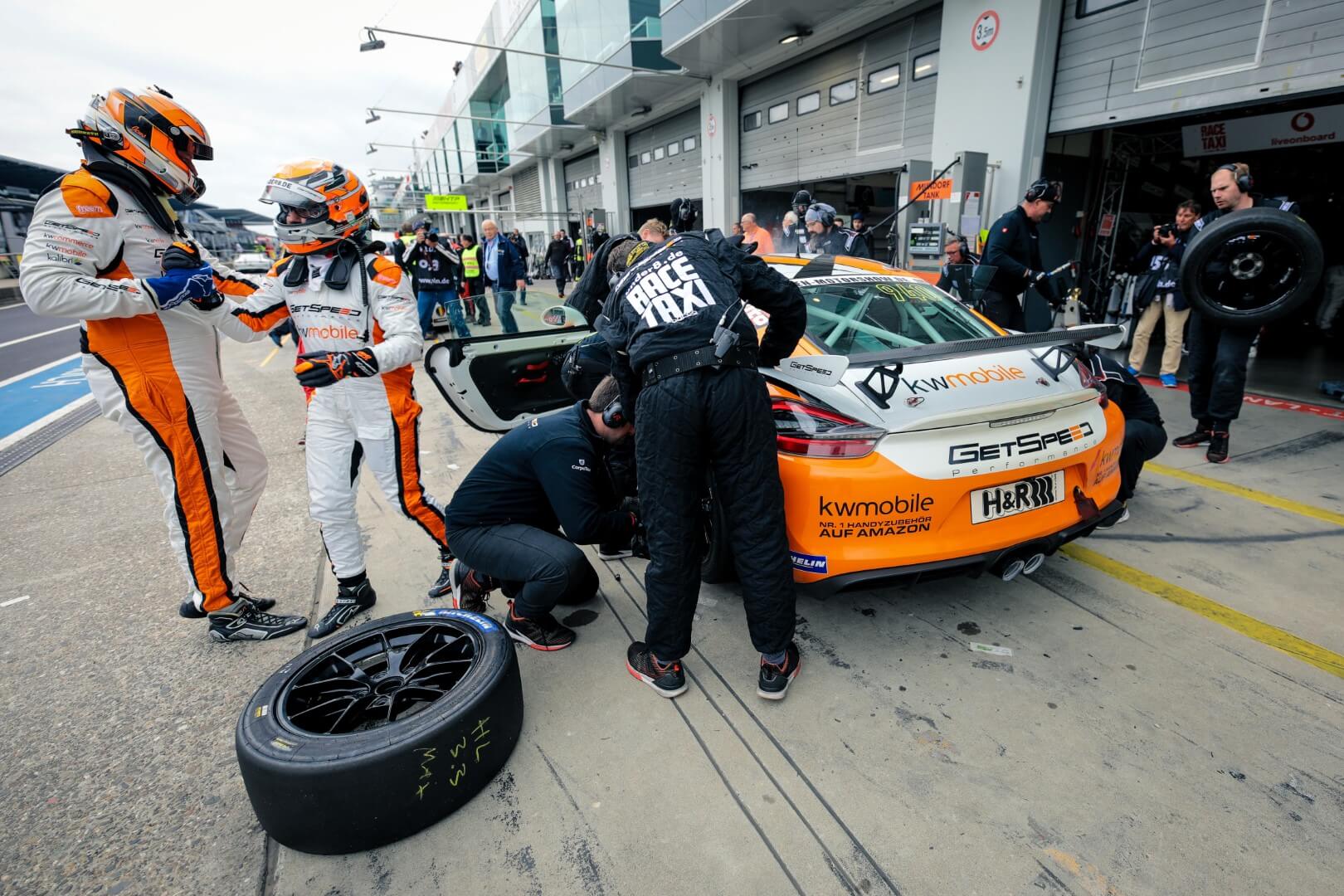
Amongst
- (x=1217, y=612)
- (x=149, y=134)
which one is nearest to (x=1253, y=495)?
(x=1217, y=612)

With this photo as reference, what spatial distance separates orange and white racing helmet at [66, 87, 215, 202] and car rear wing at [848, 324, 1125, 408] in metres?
2.74

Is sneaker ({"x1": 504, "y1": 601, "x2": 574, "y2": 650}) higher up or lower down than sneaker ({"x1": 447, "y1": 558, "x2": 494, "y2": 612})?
lower down

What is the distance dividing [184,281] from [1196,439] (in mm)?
5961

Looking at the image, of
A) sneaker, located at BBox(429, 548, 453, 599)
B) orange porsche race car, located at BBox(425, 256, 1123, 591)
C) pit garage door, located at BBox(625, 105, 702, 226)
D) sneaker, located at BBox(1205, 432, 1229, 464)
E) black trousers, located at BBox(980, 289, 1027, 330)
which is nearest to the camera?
orange porsche race car, located at BBox(425, 256, 1123, 591)

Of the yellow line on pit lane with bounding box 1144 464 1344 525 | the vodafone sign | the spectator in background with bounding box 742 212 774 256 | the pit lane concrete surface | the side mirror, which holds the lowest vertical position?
the pit lane concrete surface

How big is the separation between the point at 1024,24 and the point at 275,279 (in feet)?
28.8

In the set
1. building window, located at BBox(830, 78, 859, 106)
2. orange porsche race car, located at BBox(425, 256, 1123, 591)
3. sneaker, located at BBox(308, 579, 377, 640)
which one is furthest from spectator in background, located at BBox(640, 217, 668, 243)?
building window, located at BBox(830, 78, 859, 106)

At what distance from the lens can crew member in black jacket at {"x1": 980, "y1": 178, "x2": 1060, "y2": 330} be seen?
4777 millimetres

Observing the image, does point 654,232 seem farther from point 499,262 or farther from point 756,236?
point 499,262

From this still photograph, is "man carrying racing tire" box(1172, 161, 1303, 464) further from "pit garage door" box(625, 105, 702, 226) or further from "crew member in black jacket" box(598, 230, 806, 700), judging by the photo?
"pit garage door" box(625, 105, 702, 226)

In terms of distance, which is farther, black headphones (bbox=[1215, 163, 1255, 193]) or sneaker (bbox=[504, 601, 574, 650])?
black headphones (bbox=[1215, 163, 1255, 193])

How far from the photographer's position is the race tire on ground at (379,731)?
1.58 m

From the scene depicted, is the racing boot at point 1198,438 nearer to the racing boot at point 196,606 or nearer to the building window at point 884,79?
Result: the racing boot at point 196,606

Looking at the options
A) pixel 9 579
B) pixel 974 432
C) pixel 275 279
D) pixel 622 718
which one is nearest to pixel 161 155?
pixel 275 279
